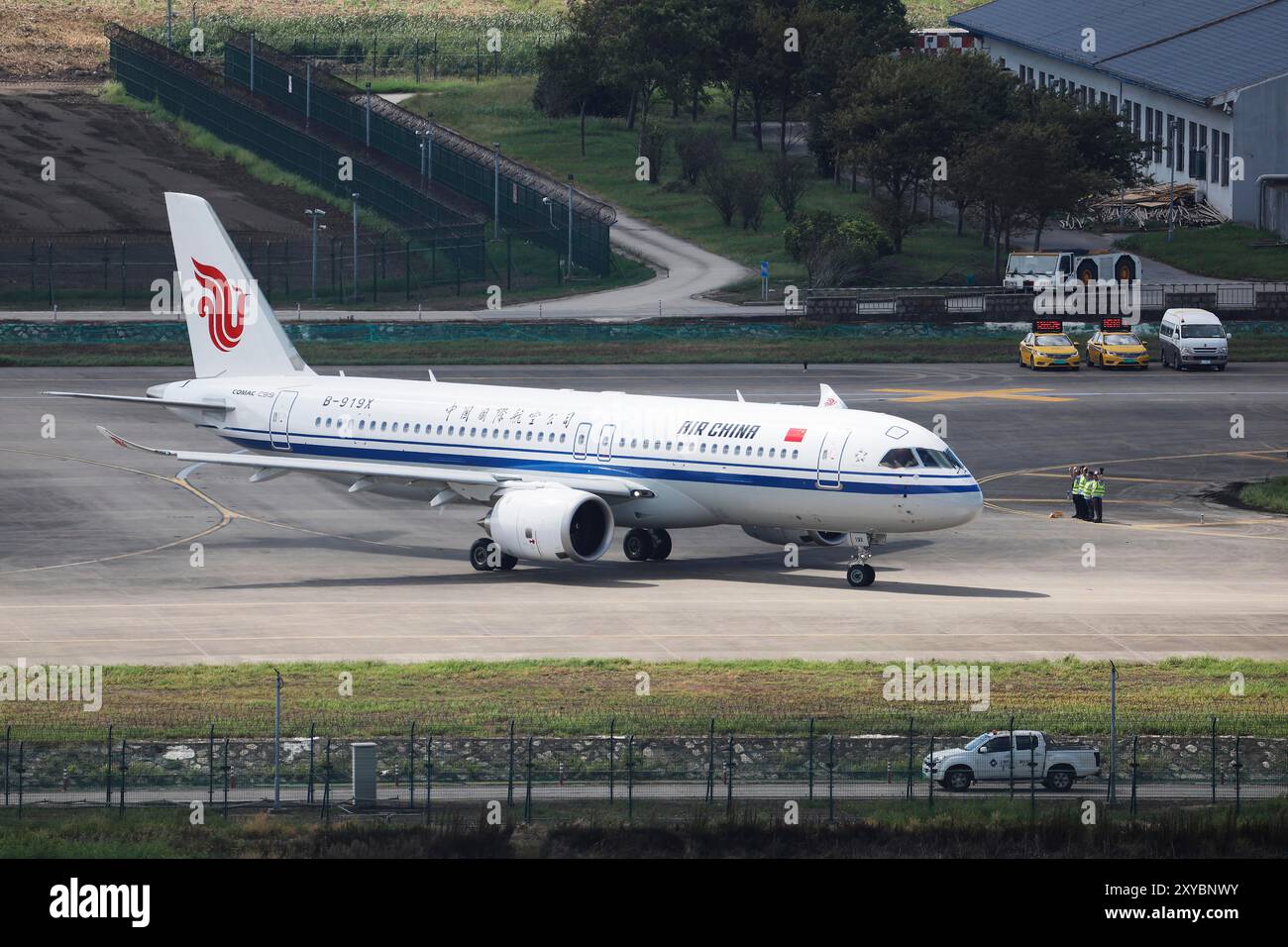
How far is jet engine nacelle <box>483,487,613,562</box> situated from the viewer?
56.6 meters

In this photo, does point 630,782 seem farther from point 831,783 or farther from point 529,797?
point 831,783

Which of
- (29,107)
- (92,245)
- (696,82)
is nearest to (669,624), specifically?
(92,245)

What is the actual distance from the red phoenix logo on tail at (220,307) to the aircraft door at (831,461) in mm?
21787

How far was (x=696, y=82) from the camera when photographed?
543 ft

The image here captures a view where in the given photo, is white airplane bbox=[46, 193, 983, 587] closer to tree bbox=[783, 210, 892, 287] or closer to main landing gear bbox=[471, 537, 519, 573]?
main landing gear bbox=[471, 537, 519, 573]

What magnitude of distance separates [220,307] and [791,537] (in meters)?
21.1

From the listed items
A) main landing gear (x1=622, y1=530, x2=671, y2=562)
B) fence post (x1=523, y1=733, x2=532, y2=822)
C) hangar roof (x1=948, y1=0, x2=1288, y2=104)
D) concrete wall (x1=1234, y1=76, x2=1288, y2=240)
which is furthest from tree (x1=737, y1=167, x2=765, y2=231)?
fence post (x1=523, y1=733, x2=532, y2=822)

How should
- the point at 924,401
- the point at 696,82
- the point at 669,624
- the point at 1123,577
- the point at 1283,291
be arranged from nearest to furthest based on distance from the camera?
the point at 669,624, the point at 1123,577, the point at 924,401, the point at 1283,291, the point at 696,82

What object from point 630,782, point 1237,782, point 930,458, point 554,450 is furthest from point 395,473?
point 1237,782

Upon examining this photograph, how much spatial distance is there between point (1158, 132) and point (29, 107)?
95638mm

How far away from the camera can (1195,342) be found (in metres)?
101

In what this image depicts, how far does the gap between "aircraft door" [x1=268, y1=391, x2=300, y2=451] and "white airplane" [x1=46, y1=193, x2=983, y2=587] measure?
1.8 inches

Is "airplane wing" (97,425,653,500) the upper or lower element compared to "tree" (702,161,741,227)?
lower
